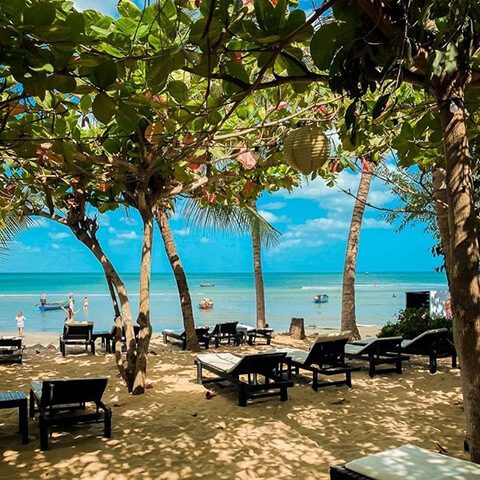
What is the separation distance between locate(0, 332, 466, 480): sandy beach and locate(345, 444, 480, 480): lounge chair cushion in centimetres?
95

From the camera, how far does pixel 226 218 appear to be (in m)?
13.5

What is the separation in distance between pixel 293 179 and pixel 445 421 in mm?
3720

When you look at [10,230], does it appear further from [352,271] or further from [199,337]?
[352,271]

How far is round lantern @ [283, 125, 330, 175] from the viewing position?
8.72ft

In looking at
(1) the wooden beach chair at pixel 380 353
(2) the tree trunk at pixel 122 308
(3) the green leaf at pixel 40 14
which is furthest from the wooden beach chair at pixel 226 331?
(3) the green leaf at pixel 40 14

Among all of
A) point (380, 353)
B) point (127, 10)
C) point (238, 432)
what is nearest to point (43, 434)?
point (238, 432)

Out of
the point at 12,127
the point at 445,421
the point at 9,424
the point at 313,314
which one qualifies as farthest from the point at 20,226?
the point at 313,314

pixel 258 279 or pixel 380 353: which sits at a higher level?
pixel 258 279

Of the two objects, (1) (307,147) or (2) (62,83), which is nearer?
(2) (62,83)

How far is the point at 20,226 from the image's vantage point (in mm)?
10164

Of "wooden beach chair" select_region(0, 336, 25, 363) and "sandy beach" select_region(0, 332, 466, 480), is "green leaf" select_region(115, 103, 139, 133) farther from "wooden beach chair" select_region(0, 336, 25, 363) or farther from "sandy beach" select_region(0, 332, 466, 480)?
"wooden beach chair" select_region(0, 336, 25, 363)

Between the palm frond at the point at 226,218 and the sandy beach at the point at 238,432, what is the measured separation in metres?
6.37

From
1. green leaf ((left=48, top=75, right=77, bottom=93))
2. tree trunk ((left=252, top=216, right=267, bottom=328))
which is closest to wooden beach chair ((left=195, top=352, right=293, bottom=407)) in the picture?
green leaf ((left=48, top=75, right=77, bottom=93))

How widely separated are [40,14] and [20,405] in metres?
4.09
